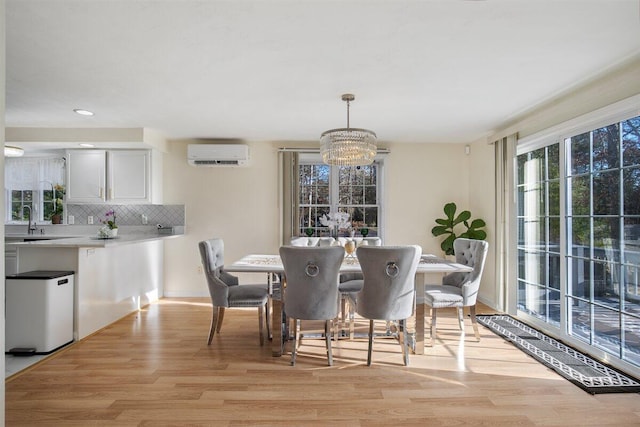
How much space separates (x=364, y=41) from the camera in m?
2.41

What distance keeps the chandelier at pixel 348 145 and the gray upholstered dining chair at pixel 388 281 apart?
101 centimetres

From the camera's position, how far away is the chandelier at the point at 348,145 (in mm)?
3320

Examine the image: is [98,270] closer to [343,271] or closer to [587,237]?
[343,271]

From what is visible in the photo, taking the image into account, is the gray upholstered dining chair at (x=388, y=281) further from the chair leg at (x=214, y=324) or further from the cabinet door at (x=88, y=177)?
the cabinet door at (x=88, y=177)

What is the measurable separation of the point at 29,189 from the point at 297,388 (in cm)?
558

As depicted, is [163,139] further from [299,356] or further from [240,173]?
[299,356]

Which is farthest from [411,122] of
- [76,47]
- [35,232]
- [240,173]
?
[35,232]

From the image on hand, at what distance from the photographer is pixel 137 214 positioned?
5402 millimetres

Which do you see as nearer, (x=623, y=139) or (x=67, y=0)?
(x=67, y=0)

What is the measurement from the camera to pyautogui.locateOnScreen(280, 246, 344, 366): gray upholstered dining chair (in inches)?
110

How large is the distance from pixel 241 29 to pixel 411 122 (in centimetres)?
271

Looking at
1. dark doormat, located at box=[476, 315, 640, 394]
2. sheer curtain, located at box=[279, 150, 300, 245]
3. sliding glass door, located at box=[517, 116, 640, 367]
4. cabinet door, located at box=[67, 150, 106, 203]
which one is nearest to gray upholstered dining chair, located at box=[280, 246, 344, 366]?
dark doormat, located at box=[476, 315, 640, 394]

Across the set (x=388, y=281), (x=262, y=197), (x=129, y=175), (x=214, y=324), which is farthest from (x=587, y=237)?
(x=129, y=175)

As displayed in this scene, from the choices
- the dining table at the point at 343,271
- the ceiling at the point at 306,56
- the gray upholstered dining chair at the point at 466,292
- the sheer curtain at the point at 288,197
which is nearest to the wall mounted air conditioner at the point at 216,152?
the sheer curtain at the point at 288,197
